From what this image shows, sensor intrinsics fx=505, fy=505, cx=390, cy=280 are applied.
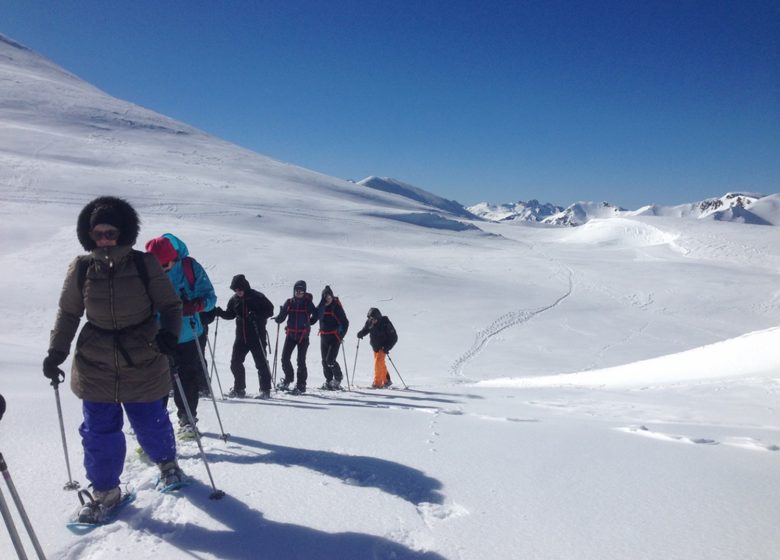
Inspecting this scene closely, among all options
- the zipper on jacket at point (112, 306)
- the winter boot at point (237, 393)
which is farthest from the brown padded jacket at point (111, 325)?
the winter boot at point (237, 393)

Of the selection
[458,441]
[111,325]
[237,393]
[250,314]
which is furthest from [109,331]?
[237,393]

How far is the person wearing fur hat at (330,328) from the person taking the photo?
8.66 metres

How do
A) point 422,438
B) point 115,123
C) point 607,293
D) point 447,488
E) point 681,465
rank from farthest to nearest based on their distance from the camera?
point 115,123 → point 607,293 → point 422,438 → point 681,465 → point 447,488

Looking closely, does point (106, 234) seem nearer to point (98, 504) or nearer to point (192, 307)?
point (98, 504)

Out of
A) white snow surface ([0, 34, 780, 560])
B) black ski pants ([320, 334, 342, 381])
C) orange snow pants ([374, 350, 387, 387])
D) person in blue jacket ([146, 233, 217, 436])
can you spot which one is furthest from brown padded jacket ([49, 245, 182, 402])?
orange snow pants ([374, 350, 387, 387])

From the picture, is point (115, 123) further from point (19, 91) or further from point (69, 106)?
point (19, 91)

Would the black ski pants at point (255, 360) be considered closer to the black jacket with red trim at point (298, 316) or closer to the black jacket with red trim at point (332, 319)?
the black jacket with red trim at point (298, 316)

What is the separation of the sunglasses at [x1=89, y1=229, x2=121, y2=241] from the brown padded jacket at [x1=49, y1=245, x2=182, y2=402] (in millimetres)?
60

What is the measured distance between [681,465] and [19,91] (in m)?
92.6

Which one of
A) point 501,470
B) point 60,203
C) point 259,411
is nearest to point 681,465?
point 501,470

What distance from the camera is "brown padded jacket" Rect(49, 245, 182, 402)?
2.89 m

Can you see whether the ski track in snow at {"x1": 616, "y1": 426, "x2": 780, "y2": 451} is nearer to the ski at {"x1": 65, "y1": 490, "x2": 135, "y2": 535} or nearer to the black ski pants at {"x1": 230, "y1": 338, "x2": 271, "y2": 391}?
the ski at {"x1": 65, "y1": 490, "x2": 135, "y2": 535}

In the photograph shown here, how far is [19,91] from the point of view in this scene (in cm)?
7231

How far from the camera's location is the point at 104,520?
9.21ft
